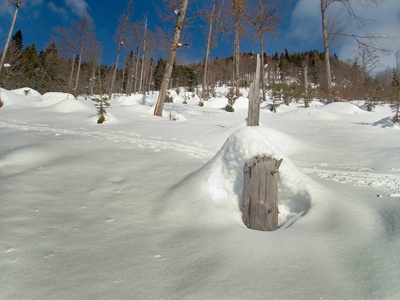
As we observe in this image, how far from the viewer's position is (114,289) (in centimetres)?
134

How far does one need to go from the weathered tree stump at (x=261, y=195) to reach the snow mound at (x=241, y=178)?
147 mm

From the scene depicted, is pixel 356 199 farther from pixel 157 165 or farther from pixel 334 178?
pixel 157 165

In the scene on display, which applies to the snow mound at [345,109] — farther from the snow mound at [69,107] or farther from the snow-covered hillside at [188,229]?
the snow mound at [69,107]

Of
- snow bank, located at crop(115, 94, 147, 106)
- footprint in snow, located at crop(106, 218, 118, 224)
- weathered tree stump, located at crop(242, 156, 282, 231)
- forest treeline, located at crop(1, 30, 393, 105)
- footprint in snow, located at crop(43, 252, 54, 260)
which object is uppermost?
forest treeline, located at crop(1, 30, 393, 105)

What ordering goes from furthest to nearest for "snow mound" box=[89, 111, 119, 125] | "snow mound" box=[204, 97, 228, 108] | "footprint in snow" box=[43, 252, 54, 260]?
"snow mound" box=[204, 97, 228, 108], "snow mound" box=[89, 111, 119, 125], "footprint in snow" box=[43, 252, 54, 260]

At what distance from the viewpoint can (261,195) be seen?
230 centimetres

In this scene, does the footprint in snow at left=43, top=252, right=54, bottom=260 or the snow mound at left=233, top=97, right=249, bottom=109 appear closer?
the footprint in snow at left=43, top=252, right=54, bottom=260

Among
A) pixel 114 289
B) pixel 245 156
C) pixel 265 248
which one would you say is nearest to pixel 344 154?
pixel 245 156

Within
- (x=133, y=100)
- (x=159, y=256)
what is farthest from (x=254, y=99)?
(x=133, y=100)

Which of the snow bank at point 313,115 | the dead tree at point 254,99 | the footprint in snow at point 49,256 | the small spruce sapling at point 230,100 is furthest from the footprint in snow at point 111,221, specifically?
the small spruce sapling at point 230,100

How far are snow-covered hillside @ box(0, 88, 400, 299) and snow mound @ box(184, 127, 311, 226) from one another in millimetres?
12

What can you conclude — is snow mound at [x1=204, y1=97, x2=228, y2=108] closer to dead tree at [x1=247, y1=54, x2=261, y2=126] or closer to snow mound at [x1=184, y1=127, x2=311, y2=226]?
dead tree at [x1=247, y1=54, x2=261, y2=126]

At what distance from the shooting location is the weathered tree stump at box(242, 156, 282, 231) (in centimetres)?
225

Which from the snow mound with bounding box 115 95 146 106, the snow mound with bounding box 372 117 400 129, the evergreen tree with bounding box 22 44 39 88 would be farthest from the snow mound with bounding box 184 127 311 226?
the evergreen tree with bounding box 22 44 39 88
